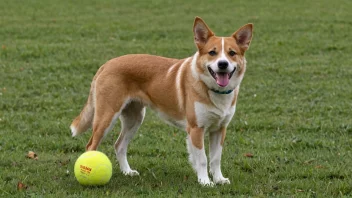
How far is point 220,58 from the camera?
664cm

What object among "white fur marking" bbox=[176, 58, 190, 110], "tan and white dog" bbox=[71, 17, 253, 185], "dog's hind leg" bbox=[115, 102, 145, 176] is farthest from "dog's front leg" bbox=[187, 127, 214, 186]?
"dog's hind leg" bbox=[115, 102, 145, 176]

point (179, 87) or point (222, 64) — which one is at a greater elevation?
point (222, 64)

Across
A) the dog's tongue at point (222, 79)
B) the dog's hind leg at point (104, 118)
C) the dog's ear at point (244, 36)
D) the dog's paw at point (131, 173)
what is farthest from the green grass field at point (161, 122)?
the dog's ear at point (244, 36)

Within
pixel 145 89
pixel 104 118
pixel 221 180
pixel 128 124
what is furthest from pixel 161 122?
pixel 221 180

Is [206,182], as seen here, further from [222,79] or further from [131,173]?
[222,79]

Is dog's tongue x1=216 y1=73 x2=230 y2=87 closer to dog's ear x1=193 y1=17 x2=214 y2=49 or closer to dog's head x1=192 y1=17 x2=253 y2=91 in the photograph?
dog's head x1=192 y1=17 x2=253 y2=91

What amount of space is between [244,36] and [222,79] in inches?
26.1

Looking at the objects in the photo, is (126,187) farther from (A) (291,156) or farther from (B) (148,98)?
(A) (291,156)

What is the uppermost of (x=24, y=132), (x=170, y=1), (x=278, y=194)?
(x=278, y=194)

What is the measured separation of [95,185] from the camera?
6.71 m

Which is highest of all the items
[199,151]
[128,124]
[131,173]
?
[199,151]

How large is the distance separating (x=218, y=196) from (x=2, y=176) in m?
2.51

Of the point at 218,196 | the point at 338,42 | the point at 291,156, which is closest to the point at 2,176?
the point at 218,196

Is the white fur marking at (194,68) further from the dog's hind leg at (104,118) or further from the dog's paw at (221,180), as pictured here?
the dog's paw at (221,180)
